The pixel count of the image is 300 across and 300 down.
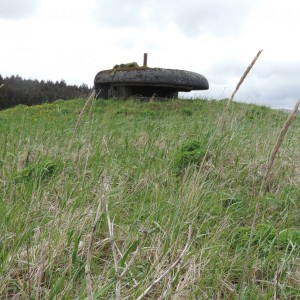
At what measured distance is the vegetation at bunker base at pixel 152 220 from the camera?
1.62 meters

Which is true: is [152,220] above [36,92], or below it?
below

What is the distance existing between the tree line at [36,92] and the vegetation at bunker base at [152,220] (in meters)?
15.6

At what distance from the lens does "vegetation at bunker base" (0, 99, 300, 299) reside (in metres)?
1.62

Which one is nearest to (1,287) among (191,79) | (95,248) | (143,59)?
(95,248)

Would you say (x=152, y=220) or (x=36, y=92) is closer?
(x=152, y=220)

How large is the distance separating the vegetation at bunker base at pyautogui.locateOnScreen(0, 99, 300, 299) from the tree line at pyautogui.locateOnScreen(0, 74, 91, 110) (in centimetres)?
1559

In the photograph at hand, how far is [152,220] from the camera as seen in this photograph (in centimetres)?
217

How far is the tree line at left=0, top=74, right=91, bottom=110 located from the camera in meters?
20.4

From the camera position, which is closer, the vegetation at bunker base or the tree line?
the vegetation at bunker base

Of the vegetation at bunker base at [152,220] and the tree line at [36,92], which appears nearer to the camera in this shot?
the vegetation at bunker base at [152,220]

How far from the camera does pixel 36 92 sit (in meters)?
21.1

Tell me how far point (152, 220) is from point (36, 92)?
20.2 m

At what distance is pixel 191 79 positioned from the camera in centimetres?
1099

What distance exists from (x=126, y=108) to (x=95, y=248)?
729cm
